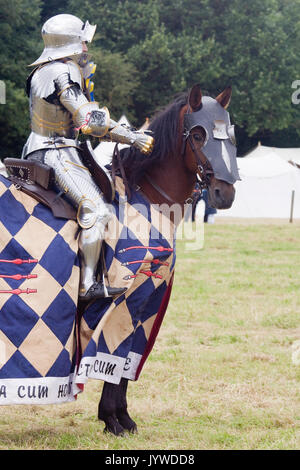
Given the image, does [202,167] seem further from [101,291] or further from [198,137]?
[101,291]

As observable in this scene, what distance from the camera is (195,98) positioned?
14.5 ft

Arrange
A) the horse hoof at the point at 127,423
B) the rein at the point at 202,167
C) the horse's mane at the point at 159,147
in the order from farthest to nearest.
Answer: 1. the horse hoof at the point at 127,423
2. the horse's mane at the point at 159,147
3. the rein at the point at 202,167

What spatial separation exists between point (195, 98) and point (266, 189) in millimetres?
21693

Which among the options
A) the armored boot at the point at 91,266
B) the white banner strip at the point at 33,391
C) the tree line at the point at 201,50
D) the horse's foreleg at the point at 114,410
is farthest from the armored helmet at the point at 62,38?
the tree line at the point at 201,50

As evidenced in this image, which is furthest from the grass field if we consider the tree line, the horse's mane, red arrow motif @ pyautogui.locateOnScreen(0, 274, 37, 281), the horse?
the tree line

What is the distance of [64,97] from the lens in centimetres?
425

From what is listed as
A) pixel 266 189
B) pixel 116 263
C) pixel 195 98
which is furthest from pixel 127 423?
pixel 266 189

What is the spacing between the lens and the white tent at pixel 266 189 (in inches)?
985

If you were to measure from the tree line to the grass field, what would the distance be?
2219 cm

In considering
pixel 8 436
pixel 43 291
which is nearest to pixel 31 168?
pixel 43 291

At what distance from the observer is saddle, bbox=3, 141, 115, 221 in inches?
171

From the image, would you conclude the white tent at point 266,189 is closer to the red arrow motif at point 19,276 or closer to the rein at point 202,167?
the rein at point 202,167

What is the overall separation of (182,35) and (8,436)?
32.2 metres

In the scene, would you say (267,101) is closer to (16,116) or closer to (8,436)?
(16,116)
